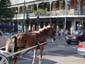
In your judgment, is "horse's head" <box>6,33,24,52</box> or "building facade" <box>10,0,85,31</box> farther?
"building facade" <box>10,0,85,31</box>

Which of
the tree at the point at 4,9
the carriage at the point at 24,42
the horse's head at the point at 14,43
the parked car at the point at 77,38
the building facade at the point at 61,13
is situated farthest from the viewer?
the building facade at the point at 61,13

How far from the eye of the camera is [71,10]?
58.9 meters

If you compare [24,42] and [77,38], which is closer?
[24,42]

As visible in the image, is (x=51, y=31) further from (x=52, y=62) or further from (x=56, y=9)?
(x=56, y=9)

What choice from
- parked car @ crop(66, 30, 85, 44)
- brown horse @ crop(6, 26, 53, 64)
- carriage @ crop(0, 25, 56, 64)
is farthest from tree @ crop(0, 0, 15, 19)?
brown horse @ crop(6, 26, 53, 64)

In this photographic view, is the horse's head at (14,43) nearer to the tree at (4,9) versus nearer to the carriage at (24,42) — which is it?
the carriage at (24,42)

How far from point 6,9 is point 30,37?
27.1 m

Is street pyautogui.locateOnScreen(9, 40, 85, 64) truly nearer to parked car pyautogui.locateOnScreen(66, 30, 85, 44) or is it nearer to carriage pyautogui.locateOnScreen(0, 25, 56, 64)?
carriage pyautogui.locateOnScreen(0, 25, 56, 64)

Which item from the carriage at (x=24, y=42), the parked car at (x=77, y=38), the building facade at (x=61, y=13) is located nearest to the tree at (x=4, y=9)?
the parked car at (x=77, y=38)

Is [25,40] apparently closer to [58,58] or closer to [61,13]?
[58,58]

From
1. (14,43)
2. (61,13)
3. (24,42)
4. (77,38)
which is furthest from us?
(61,13)

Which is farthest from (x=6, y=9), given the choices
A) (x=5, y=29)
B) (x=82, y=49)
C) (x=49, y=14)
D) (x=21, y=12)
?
(x=21, y=12)

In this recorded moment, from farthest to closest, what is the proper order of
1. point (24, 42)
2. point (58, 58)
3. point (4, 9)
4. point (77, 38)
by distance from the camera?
point (4, 9) < point (77, 38) < point (58, 58) < point (24, 42)

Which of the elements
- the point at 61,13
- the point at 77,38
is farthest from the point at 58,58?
the point at 61,13
